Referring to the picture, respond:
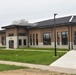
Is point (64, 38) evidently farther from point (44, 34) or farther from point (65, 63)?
point (65, 63)

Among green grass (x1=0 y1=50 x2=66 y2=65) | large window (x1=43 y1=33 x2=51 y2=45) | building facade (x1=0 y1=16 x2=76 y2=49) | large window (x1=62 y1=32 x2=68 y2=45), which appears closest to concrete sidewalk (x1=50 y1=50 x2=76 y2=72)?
green grass (x1=0 y1=50 x2=66 y2=65)

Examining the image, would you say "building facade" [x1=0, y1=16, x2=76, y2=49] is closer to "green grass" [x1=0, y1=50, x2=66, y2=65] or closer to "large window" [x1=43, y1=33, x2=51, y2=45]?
"large window" [x1=43, y1=33, x2=51, y2=45]

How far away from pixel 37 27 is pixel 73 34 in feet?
45.5

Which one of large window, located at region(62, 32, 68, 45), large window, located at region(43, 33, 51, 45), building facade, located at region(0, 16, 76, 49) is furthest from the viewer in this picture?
large window, located at region(43, 33, 51, 45)

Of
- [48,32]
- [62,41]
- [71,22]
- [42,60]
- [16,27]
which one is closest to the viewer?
[42,60]

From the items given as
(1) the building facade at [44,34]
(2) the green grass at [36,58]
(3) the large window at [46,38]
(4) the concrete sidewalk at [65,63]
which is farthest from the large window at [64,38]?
(4) the concrete sidewalk at [65,63]

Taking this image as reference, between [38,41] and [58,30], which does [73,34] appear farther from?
[38,41]

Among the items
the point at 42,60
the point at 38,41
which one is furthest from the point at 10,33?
the point at 42,60

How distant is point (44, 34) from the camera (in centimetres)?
7244

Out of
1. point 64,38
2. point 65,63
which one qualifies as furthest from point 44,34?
point 65,63

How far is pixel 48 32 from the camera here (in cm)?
7038

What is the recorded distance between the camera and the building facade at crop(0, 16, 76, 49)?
62.4 m

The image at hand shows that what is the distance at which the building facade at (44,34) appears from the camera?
62438mm

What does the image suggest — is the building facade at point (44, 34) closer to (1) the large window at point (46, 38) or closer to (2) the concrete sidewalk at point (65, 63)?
(1) the large window at point (46, 38)
